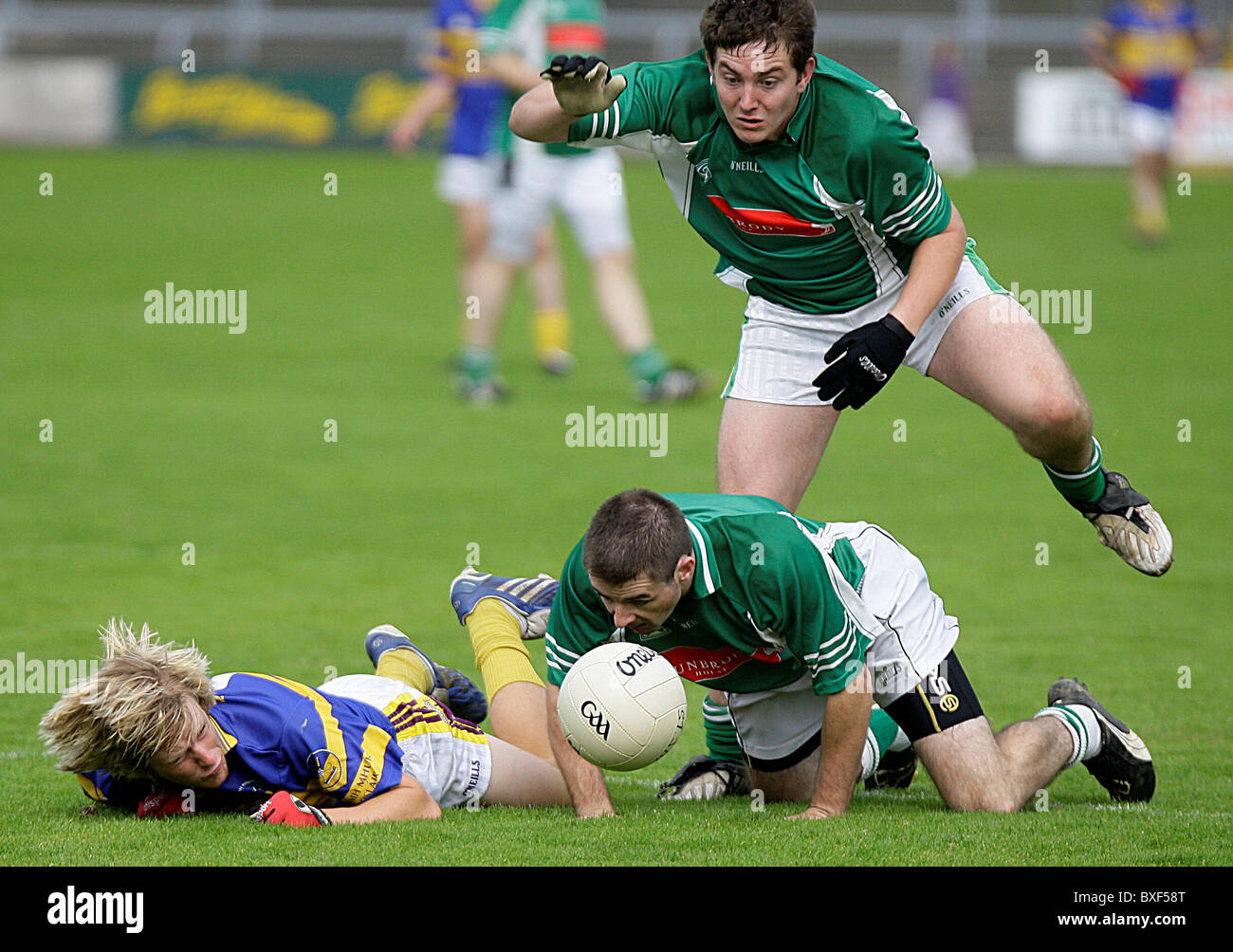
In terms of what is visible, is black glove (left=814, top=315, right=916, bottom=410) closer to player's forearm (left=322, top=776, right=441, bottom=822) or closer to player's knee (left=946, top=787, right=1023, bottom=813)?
player's knee (left=946, top=787, right=1023, bottom=813)

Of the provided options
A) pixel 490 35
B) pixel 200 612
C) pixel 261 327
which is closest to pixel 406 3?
pixel 261 327

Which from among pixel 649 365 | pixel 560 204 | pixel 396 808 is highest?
pixel 560 204

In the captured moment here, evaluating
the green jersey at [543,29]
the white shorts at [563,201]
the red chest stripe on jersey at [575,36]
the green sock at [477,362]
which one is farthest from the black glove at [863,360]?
the green sock at [477,362]

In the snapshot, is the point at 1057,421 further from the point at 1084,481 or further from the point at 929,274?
the point at 929,274

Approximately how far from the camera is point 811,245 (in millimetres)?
6070

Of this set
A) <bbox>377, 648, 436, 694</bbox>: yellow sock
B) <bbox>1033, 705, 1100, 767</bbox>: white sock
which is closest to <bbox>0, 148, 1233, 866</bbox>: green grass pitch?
<bbox>1033, 705, 1100, 767</bbox>: white sock

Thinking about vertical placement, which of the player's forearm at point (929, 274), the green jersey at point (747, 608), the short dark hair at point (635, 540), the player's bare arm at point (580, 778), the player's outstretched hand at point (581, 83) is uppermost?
the player's outstretched hand at point (581, 83)

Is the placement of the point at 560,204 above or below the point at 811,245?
below

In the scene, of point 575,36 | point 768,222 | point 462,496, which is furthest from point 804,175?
point 575,36

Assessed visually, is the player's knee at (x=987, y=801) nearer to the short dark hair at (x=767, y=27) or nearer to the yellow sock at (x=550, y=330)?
the short dark hair at (x=767, y=27)

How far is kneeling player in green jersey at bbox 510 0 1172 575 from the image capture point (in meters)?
5.61

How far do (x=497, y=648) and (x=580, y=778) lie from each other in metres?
1.06

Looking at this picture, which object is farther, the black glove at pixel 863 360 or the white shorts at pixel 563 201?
the white shorts at pixel 563 201

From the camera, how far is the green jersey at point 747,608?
5109 millimetres
